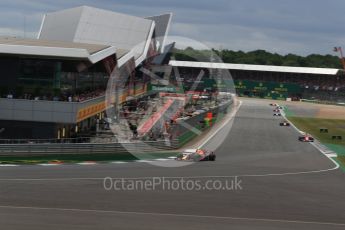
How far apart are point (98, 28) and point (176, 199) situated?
257 ft

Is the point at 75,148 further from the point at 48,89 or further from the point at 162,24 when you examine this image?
the point at 162,24

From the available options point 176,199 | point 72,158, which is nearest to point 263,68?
point 72,158

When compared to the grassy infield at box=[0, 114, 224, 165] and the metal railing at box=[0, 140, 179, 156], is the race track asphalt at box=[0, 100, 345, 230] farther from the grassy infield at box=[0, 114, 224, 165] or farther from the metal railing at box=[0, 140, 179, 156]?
the metal railing at box=[0, 140, 179, 156]

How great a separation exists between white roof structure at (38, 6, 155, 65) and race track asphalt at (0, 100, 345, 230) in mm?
60716

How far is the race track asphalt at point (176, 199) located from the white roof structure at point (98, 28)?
6072cm

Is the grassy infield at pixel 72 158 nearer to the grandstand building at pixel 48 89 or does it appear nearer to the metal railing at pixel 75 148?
the metal railing at pixel 75 148

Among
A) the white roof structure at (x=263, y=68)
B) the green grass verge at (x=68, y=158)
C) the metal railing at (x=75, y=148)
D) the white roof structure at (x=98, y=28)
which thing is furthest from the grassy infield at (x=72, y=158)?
the white roof structure at (x=263, y=68)

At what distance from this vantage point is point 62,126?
138 ft

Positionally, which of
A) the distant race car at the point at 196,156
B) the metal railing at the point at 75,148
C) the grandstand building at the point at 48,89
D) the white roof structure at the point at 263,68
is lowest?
the distant race car at the point at 196,156

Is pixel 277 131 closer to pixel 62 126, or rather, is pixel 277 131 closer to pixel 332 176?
pixel 62 126

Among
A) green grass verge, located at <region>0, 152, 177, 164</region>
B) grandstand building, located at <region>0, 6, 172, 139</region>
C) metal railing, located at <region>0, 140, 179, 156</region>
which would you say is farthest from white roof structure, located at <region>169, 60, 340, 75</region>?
green grass verge, located at <region>0, 152, 177, 164</region>

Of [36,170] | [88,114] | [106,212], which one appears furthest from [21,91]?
[106,212]

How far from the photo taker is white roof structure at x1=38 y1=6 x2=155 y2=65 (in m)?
93.8

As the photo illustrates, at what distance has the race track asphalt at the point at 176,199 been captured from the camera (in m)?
16.1
